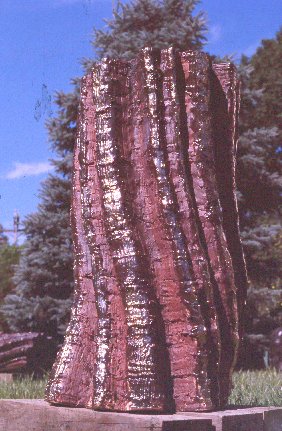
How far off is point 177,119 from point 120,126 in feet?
0.94

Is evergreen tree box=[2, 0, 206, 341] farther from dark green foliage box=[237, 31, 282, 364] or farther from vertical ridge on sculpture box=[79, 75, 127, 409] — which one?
vertical ridge on sculpture box=[79, 75, 127, 409]

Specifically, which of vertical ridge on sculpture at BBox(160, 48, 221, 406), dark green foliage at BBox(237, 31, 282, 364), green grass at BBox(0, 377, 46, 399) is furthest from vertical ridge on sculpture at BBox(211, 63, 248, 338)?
dark green foliage at BBox(237, 31, 282, 364)

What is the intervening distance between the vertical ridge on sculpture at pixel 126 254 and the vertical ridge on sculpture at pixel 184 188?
0.24m

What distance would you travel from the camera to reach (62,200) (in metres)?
12.6

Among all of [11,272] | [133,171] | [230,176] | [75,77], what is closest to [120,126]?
[133,171]

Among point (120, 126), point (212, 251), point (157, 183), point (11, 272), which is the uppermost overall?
point (11, 272)

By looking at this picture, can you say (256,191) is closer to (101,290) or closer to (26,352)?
(26,352)

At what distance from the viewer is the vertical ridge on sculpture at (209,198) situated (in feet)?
12.2

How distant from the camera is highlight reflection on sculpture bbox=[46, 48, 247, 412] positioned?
11.3ft

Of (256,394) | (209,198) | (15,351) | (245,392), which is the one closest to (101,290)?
(209,198)

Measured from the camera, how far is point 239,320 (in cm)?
384

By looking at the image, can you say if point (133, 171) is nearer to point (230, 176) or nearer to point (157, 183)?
point (157, 183)

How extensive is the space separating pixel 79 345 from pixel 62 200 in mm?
8943

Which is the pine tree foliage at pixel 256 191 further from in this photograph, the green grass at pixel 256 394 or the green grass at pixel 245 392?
the green grass at pixel 256 394
